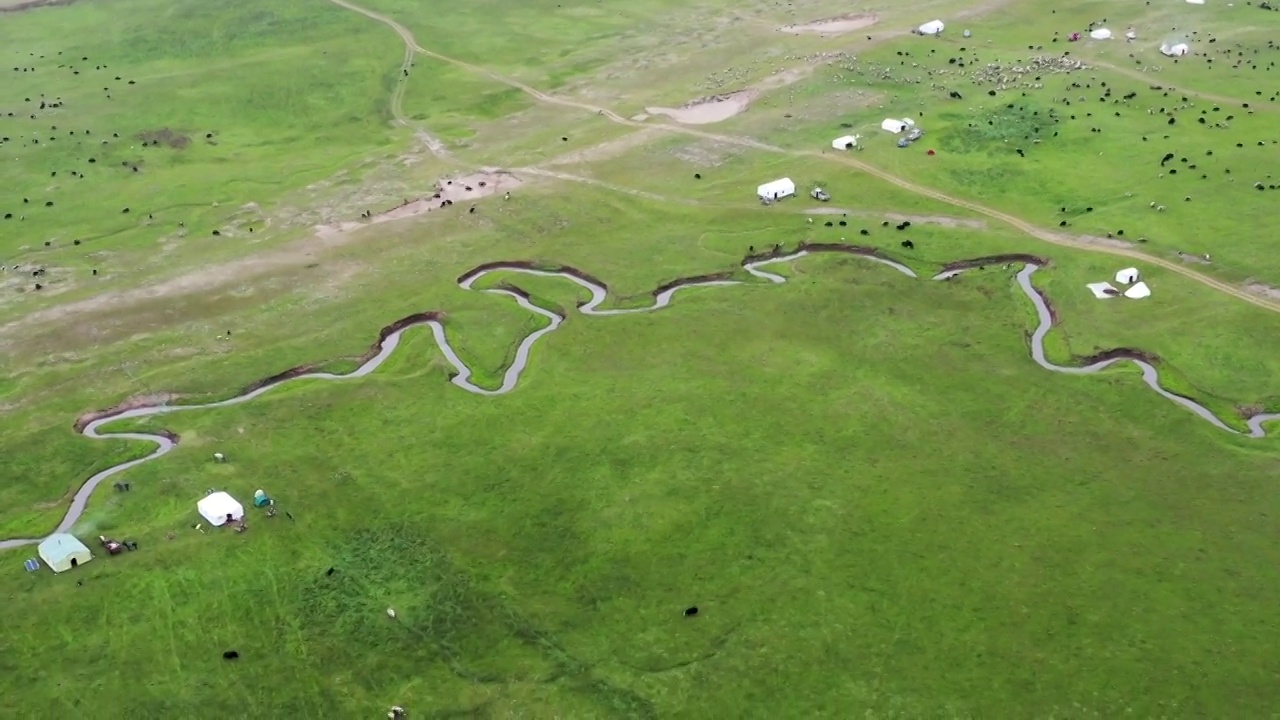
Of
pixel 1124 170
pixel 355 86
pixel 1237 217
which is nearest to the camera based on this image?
pixel 1237 217

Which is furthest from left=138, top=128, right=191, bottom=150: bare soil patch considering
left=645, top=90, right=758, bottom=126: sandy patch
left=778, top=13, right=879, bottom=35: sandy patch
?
left=778, top=13, right=879, bottom=35: sandy patch

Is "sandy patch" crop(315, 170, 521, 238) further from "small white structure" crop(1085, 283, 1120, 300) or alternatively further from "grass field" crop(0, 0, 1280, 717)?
"small white structure" crop(1085, 283, 1120, 300)

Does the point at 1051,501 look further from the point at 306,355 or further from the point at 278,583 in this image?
the point at 306,355

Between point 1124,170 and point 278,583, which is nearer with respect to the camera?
point 278,583

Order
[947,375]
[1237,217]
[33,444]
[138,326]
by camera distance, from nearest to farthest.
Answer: [33,444]
[947,375]
[138,326]
[1237,217]

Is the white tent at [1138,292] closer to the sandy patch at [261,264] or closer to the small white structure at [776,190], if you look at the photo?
the small white structure at [776,190]

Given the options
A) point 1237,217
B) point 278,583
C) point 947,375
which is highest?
point 1237,217

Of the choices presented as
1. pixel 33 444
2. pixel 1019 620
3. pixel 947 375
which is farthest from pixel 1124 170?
pixel 33 444

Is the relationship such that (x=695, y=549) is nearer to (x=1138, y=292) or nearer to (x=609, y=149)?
(x=1138, y=292)
